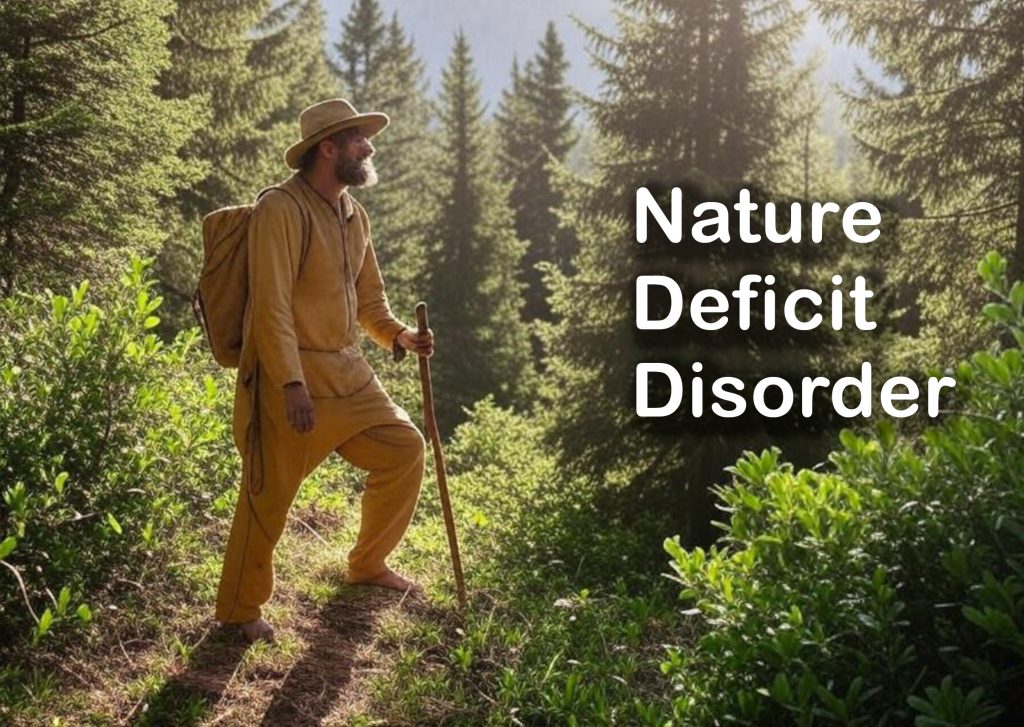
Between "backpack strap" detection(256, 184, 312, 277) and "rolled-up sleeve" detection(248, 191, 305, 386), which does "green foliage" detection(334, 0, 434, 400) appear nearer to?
"backpack strap" detection(256, 184, 312, 277)

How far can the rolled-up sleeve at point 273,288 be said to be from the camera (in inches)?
186

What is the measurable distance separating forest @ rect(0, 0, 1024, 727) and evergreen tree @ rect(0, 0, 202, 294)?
4 centimetres

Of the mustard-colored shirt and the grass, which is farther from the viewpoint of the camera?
the mustard-colored shirt

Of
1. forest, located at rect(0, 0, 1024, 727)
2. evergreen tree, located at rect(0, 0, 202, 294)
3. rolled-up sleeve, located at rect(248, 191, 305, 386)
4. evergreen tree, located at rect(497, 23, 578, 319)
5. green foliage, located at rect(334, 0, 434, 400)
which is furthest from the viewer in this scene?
evergreen tree, located at rect(497, 23, 578, 319)

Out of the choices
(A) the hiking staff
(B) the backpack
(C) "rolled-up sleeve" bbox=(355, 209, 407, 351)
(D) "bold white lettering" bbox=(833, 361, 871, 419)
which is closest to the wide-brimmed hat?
(B) the backpack

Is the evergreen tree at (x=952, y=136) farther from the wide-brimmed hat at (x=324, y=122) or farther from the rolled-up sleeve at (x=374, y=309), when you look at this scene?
the wide-brimmed hat at (x=324, y=122)

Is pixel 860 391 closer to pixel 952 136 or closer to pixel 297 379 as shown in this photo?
pixel 952 136

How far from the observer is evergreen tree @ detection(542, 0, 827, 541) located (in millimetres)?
10773

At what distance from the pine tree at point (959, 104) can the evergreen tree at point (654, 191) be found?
143cm

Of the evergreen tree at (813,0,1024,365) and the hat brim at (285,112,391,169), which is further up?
the evergreen tree at (813,0,1024,365)

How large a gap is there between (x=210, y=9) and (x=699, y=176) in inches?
325

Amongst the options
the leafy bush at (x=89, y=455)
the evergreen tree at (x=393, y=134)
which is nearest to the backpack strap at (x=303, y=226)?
the leafy bush at (x=89, y=455)

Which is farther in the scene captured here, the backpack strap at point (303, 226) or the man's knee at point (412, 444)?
the man's knee at point (412, 444)

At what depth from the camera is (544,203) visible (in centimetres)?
3541
